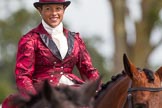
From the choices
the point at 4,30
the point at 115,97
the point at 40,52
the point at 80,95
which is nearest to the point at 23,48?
the point at 40,52

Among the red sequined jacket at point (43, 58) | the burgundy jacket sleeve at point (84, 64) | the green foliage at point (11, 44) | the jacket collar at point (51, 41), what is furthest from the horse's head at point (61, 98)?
the green foliage at point (11, 44)

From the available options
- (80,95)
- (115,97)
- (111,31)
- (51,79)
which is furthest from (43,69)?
(111,31)

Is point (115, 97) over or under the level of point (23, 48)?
under

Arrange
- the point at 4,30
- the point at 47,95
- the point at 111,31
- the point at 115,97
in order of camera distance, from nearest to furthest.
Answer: the point at 47,95
the point at 115,97
the point at 111,31
the point at 4,30

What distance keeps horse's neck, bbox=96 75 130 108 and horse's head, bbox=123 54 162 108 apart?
230 mm

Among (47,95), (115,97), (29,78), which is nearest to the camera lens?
(47,95)

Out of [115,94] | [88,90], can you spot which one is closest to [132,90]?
[115,94]

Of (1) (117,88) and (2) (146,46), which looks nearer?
(1) (117,88)

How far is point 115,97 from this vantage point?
7.70 metres

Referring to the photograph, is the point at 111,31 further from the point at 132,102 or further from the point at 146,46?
the point at 132,102

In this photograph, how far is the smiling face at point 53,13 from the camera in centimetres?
740

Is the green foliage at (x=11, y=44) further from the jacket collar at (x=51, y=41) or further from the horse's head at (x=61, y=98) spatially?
the horse's head at (x=61, y=98)

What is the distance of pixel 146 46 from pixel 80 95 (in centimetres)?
2102

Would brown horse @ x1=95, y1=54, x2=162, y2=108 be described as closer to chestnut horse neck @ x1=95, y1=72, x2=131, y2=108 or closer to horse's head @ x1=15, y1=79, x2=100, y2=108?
chestnut horse neck @ x1=95, y1=72, x2=131, y2=108
